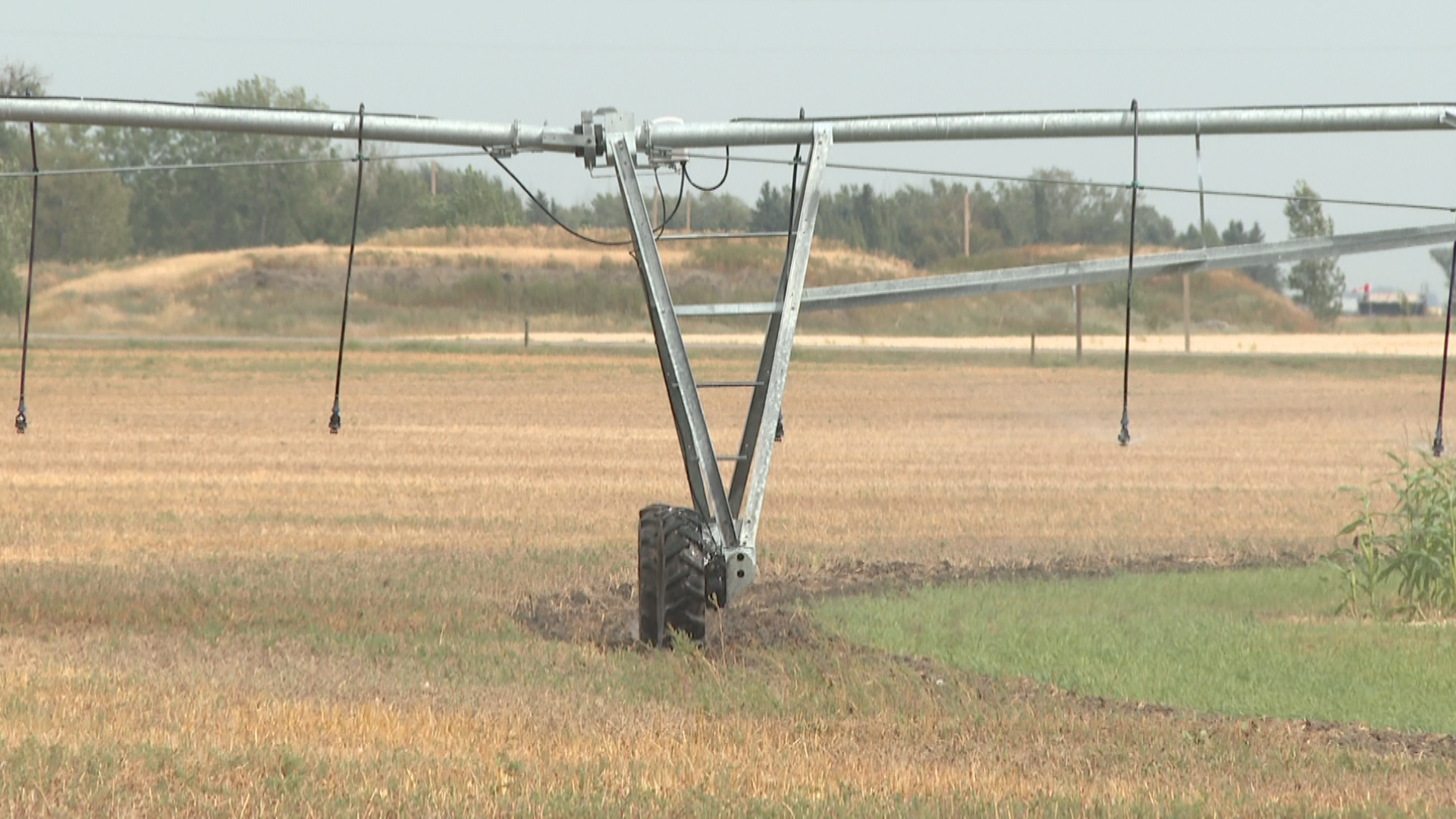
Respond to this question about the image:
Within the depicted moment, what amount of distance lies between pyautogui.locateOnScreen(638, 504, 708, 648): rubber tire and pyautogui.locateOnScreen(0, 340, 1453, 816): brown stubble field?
26 cm

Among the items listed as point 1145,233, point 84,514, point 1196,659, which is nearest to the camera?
point 1196,659

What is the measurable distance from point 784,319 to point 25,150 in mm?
72054

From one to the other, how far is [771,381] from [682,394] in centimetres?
52

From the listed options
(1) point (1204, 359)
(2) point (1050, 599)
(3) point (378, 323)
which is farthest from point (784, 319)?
(3) point (378, 323)

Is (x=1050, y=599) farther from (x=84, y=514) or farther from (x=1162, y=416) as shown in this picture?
(x=1162, y=416)

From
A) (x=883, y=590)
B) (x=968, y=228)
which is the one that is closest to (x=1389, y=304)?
(x=968, y=228)

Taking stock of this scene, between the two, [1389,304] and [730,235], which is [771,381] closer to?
[730,235]

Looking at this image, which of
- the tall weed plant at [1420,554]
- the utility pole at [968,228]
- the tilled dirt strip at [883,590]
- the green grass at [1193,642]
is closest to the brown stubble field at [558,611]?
the tilled dirt strip at [883,590]

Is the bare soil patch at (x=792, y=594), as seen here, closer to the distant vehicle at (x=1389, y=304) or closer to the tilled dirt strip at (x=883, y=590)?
the tilled dirt strip at (x=883, y=590)

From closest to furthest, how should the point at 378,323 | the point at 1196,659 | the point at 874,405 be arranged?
the point at 1196,659
the point at 874,405
the point at 378,323

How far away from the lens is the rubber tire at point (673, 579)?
11.3 metres

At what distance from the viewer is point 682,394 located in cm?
1142

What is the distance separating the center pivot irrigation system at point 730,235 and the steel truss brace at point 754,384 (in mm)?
10

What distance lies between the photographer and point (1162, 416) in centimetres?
3588
